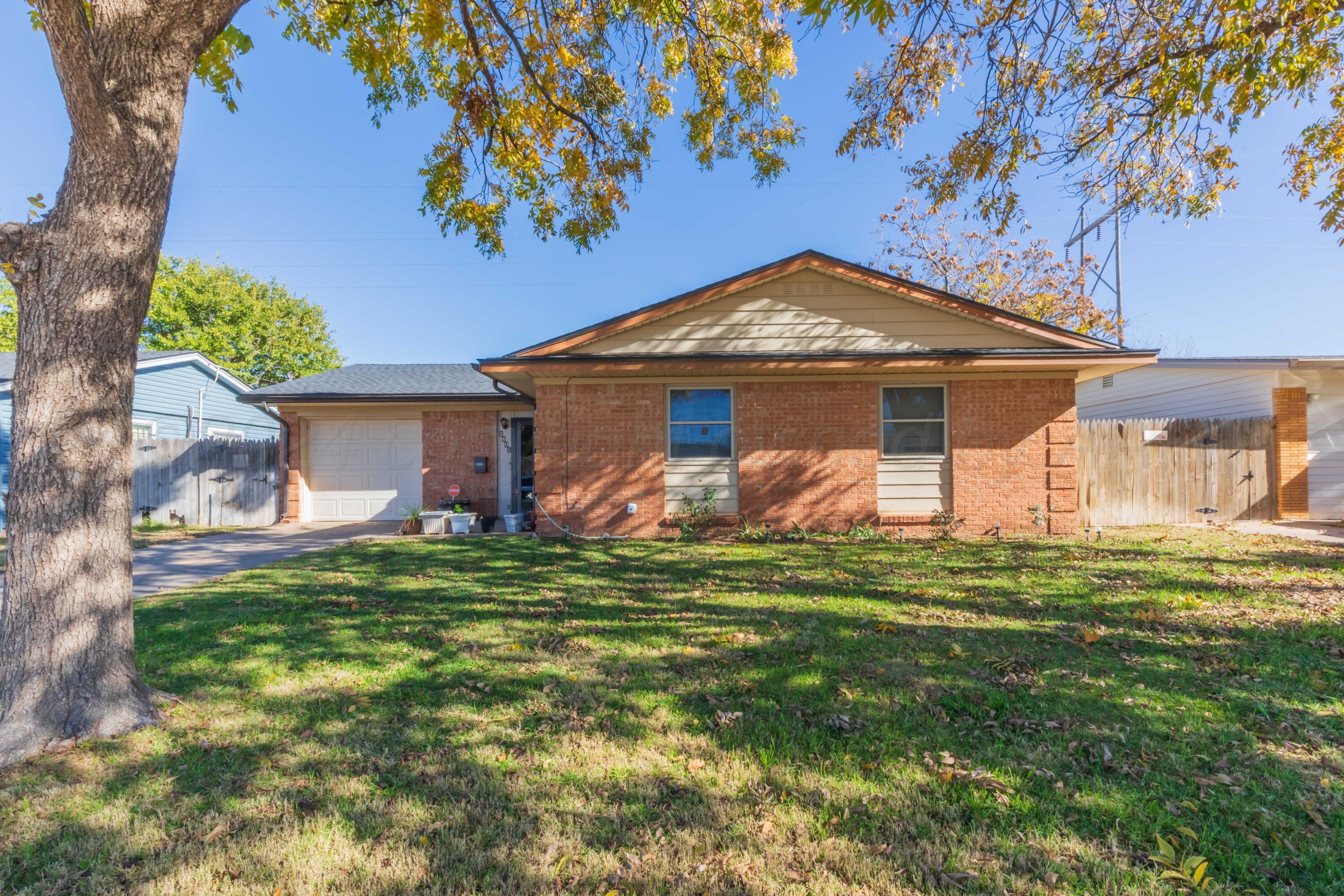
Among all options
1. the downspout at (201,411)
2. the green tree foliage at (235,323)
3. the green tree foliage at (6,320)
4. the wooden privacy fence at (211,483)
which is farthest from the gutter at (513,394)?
the green tree foliage at (6,320)

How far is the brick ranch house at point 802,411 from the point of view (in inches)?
377

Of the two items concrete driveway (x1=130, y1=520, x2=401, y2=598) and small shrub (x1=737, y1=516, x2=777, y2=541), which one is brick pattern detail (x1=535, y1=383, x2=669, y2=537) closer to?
small shrub (x1=737, y1=516, x2=777, y2=541)

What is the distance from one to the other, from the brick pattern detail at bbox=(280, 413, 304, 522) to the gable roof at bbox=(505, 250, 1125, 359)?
23.7ft

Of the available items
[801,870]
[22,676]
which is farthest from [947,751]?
[22,676]

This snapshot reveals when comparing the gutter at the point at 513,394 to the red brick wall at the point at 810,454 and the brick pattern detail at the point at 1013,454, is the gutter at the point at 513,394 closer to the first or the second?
the red brick wall at the point at 810,454

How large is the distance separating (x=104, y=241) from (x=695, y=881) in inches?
168

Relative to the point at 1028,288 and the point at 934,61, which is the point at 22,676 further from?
the point at 1028,288

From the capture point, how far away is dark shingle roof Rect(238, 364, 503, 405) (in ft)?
41.6

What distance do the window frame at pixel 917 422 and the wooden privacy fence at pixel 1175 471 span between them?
3731mm

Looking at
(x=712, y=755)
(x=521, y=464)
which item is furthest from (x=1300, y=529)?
(x=521, y=464)

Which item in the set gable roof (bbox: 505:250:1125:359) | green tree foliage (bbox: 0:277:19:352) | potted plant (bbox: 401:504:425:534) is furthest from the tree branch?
green tree foliage (bbox: 0:277:19:352)

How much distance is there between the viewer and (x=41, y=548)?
291 cm

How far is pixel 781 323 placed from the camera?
9797 millimetres

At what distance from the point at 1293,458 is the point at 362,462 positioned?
20.5m
